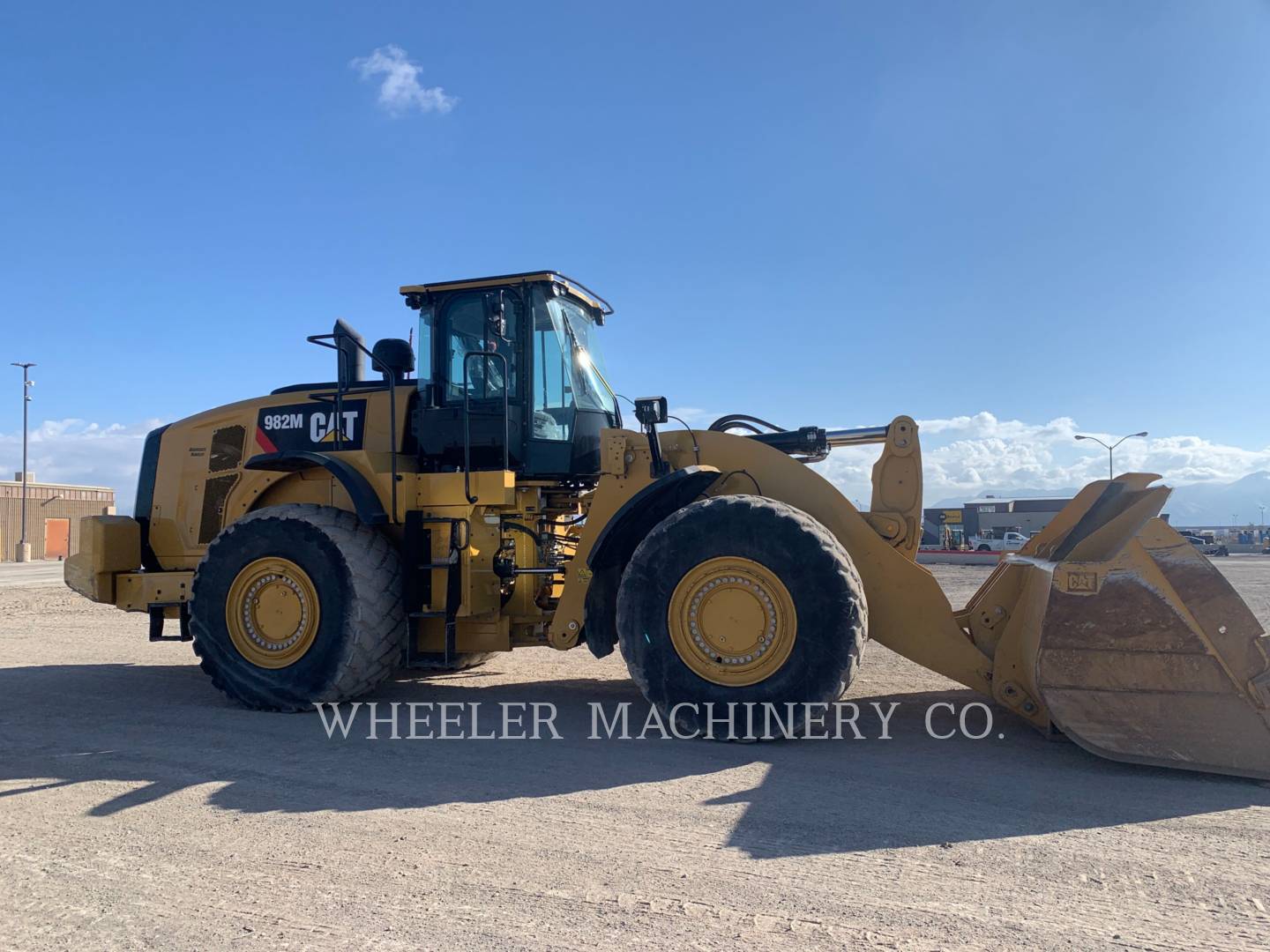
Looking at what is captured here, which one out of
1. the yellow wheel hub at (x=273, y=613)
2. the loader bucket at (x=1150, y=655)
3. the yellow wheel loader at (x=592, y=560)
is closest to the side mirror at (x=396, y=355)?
the yellow wheel loader at (x=592, y=560)

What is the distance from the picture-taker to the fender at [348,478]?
647 centimetres

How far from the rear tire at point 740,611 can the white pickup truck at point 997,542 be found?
42.8 metres

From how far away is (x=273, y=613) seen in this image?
655cm

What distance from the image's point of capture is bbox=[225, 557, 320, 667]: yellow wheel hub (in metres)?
6.46

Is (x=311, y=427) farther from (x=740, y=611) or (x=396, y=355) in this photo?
(x=740, y=611)

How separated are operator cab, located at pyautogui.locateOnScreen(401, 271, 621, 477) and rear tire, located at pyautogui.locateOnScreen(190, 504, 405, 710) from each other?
1.07m

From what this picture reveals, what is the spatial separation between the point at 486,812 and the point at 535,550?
302cm

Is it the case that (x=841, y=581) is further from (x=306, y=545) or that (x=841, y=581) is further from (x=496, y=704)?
(x=306, y=545)

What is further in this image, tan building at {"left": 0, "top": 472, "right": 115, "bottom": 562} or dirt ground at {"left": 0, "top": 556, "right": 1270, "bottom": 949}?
tan building at {"left": 0, "top": 472, "right": 115, "bottom": 562}

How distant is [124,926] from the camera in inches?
119

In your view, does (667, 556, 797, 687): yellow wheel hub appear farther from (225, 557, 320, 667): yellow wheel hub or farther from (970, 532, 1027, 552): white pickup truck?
(970, 532, 1027, 552): white pickup truck

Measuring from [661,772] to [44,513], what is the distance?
47386 mm

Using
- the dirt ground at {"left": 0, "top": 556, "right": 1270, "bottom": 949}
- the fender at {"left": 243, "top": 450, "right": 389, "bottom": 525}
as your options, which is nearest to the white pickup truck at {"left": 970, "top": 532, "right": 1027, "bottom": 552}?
the fender at {"left": 243, "top": 450, "right": 389, "bottom": 525}

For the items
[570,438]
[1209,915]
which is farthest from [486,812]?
[570,438]
